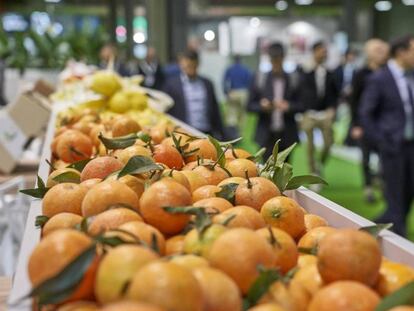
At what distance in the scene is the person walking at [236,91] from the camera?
16125mm

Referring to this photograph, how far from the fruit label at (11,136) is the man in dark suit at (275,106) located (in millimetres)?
3271

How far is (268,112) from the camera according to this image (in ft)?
26.1

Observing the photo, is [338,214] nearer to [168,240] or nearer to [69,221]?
[168,240]

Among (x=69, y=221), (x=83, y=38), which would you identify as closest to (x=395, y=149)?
(x=69, y=221)

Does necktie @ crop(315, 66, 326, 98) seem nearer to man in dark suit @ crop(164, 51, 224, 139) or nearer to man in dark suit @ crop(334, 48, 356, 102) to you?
man in dark suit @ crop(334, 48, 356, 102)

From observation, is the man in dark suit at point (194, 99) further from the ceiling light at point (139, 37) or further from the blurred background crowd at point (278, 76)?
the ceiling light at point (139, 37)

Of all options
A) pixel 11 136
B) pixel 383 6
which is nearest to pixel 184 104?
pixel 11 136

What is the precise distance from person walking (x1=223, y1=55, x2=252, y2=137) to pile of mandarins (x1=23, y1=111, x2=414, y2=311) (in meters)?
14.0

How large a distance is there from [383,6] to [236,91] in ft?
40.7

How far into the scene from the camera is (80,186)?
2057mm

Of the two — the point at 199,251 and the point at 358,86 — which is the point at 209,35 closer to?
the point at 358,86

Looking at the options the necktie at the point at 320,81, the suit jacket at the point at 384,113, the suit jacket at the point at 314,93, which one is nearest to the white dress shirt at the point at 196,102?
the suit jacket at the point at 314,93

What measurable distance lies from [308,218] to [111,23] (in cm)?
2014

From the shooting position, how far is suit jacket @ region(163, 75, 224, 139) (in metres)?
7.53
